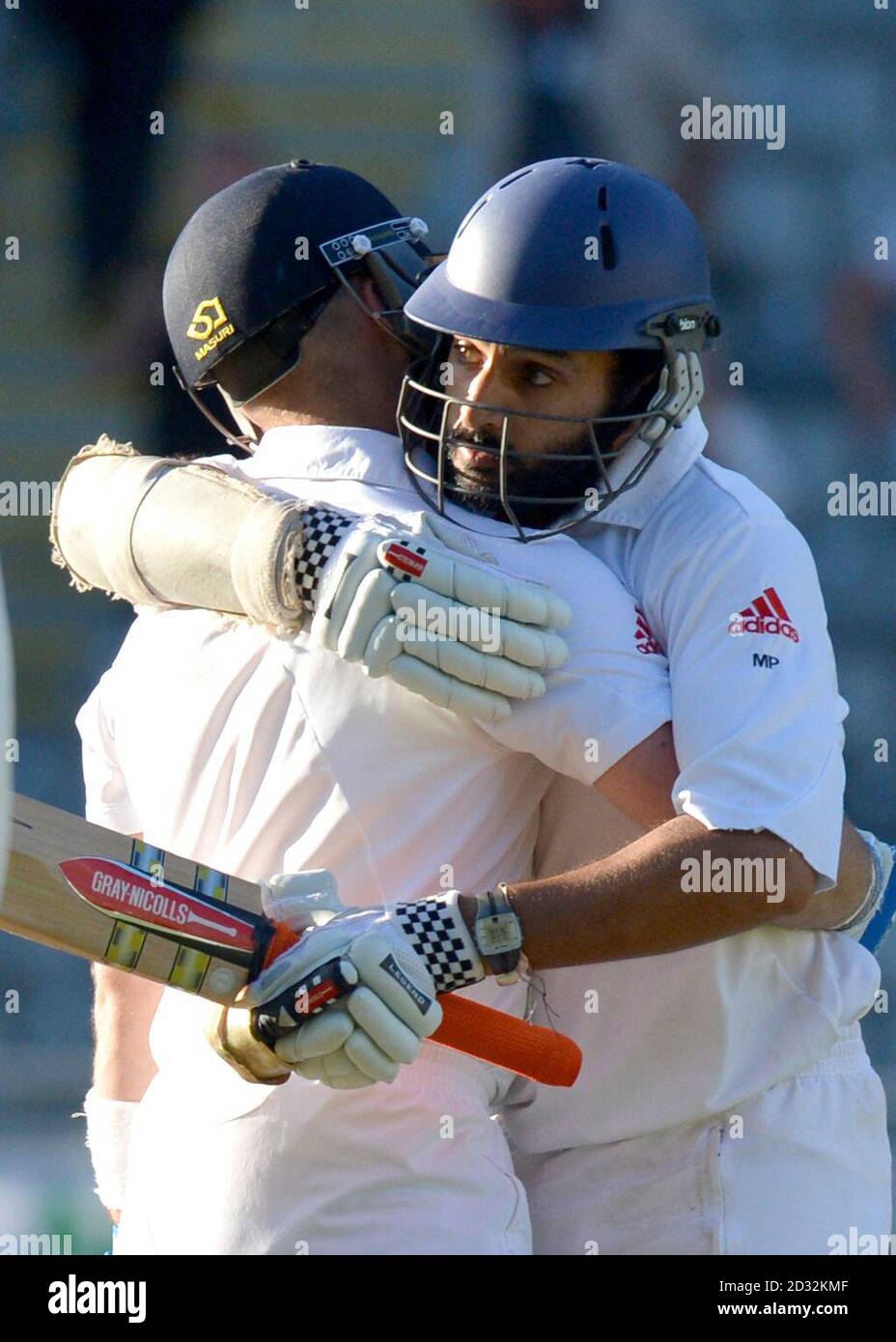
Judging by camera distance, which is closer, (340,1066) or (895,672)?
(340,1066)

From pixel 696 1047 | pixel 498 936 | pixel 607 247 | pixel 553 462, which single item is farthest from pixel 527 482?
pixel 696 1047

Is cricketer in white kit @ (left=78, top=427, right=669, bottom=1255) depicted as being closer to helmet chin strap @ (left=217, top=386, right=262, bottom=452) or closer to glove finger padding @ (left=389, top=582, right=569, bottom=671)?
glove finger padding @ (left=389, top=582, right=569, bottom=671)

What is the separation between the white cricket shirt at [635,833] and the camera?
6.31ft

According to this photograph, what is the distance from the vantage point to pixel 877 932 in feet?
7.20

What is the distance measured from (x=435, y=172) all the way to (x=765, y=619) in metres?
3.33

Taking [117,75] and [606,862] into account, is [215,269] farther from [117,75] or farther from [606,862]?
[117,75]

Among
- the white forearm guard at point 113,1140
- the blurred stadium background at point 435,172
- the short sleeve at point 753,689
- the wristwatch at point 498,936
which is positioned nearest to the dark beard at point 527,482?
the short sleeve at point 753,689

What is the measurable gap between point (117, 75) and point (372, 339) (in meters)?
3.06

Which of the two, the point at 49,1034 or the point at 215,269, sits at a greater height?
the point at 215,269

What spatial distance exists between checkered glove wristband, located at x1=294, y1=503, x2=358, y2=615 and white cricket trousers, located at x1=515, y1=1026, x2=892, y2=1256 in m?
0.69

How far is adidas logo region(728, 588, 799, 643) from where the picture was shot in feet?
6.32

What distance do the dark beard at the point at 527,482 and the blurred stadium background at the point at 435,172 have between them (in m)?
2.50
